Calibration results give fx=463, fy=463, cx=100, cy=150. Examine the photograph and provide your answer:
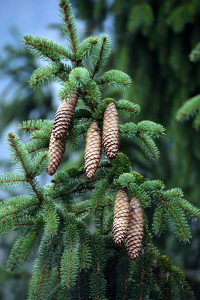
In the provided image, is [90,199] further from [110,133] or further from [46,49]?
[46,49]

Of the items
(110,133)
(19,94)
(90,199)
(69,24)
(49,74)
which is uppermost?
(19,94)

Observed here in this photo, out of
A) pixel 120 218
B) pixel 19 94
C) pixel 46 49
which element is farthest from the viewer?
pixel 19 94

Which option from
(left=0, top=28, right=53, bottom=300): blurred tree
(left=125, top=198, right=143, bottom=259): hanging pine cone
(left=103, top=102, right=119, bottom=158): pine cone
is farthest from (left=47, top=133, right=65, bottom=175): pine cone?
(left=0, top=28, right=53, bottom=300): blurred tree

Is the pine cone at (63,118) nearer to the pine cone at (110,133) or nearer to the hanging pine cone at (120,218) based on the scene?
the pine cone at (110,133)

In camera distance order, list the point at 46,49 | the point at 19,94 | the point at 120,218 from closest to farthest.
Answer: the point at 120,218 < the point at 46,49 < the point at 19,94

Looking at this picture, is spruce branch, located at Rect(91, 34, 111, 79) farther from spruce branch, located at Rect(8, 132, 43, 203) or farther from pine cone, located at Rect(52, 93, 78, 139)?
spruce branch, located at Rect(8, 132, 43, 203)

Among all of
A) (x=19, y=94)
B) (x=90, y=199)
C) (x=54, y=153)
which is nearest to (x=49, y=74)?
Answer: (x=54, y=153)

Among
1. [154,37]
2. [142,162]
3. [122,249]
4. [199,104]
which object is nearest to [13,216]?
[122,249]
